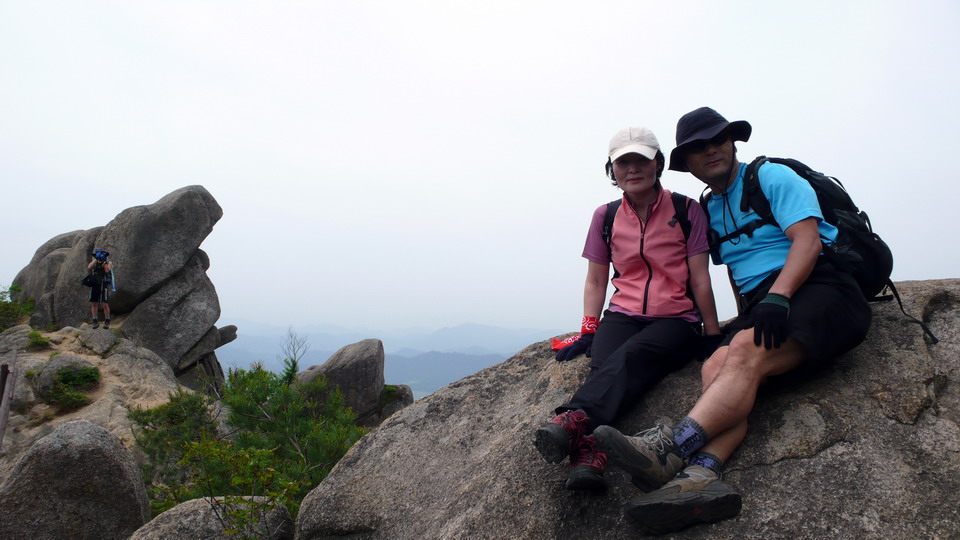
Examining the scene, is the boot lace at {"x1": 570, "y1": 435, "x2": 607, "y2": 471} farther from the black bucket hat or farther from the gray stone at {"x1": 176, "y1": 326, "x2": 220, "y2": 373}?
the gray stone at {"x1": 176, "y1": 326, "x2": 220, "y2": 373}

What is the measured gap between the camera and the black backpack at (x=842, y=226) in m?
3.76

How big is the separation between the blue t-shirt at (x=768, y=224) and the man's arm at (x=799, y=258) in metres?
0.06

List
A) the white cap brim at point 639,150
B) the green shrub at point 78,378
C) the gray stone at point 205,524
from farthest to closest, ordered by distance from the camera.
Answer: the green shrub at point 78,378
the gray stone at point 205,524
the white cap brim at point 639,150

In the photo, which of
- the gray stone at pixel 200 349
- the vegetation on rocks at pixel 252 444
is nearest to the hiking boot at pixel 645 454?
the vegetation on rocks at pixel 252 444

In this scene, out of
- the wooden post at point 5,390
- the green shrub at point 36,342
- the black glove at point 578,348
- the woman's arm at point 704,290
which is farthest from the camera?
the green shrub at point 36,342

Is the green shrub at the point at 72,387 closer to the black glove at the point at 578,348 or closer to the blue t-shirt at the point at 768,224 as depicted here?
the black glove at the point at 578,348

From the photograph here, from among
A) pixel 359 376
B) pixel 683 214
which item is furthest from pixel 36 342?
pixel 683 214

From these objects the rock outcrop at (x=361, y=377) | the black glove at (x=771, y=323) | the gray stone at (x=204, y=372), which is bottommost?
the rock outcrop at (x=361, y=377)

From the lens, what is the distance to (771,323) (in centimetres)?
340

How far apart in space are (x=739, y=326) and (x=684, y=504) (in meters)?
1.43

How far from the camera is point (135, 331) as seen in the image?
898 inches

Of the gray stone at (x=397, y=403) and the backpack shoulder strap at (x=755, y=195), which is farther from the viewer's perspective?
the gray stone at (x=397, y=403)

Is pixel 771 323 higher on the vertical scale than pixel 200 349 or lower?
higher

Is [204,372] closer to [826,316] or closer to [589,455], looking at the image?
[589,455]
